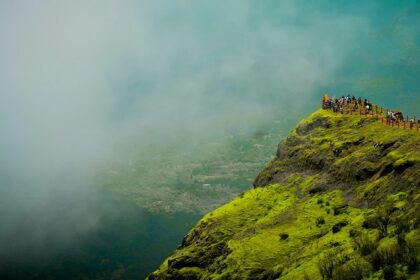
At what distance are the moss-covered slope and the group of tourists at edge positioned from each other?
2545 millimetres

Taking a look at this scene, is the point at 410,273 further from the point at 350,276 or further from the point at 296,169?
the point at 296,169

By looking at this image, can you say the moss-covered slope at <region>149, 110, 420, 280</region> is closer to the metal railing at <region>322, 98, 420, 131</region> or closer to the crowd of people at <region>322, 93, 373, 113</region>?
the metal railing at <region>322, 98, 420, 131</region>

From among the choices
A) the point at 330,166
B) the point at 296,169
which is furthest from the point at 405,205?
the point at 296,169

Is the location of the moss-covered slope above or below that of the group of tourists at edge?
below

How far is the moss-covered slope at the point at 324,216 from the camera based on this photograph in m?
47.6

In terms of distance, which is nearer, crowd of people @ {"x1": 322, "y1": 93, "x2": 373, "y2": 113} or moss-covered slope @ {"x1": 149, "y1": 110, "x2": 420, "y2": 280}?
moss-covered slope @ {"x1": 149, "y1": 110, "x2": 420, "y2": 280}

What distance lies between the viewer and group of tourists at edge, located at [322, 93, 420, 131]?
3580 inches

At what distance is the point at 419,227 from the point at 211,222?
58200 millimetres

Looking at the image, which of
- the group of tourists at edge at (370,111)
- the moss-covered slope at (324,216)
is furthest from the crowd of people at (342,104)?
the moss-covered slope at (324,216)

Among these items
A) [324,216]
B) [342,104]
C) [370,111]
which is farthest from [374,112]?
[324,216]

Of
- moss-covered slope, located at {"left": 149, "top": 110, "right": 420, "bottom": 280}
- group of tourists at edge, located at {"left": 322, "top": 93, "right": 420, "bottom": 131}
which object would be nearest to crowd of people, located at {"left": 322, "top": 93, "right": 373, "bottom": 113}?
group of tourists at edge, located at {"left": 322, "top": 93, "right": 420, "bottom": 131}

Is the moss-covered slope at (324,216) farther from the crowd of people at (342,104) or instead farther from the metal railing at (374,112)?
the crowd of people at (342,104)

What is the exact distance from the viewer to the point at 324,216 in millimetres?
75375

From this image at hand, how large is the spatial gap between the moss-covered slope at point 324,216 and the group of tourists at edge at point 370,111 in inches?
100
